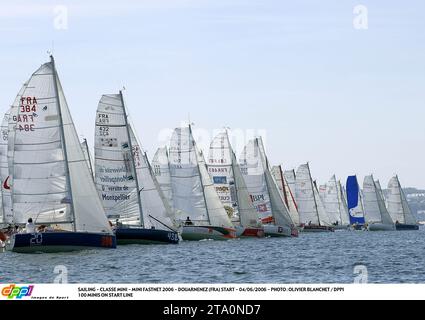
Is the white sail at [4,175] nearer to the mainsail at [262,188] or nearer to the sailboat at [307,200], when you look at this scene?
the mainsail at [262,188]

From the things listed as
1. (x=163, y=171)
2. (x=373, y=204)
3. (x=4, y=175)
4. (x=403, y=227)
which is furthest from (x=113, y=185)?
(x=403, y=227)

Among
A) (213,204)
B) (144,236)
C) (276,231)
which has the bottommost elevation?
(276,231)

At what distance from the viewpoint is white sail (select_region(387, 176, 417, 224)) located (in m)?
123

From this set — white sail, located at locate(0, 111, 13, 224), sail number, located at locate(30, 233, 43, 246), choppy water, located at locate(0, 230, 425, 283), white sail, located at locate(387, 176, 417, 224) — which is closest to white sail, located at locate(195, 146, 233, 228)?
white sail, located at locate(0, 111, 13, 224)

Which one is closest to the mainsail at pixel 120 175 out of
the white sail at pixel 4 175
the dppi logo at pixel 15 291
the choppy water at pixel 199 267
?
the choppy water at pixel 199 267

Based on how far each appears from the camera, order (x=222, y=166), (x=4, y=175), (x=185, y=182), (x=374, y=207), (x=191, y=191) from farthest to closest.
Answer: (x=374, y=207)
(x=222, y=166)
(x=185, y=182)
(x=191, y=191)
(x=4, y=175)

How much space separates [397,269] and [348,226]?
322 feet

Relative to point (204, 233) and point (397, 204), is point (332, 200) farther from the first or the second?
point (204, 233)

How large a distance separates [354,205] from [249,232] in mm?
61087

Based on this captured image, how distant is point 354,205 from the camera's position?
A: 124 meters

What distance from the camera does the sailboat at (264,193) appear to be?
7069 cm
